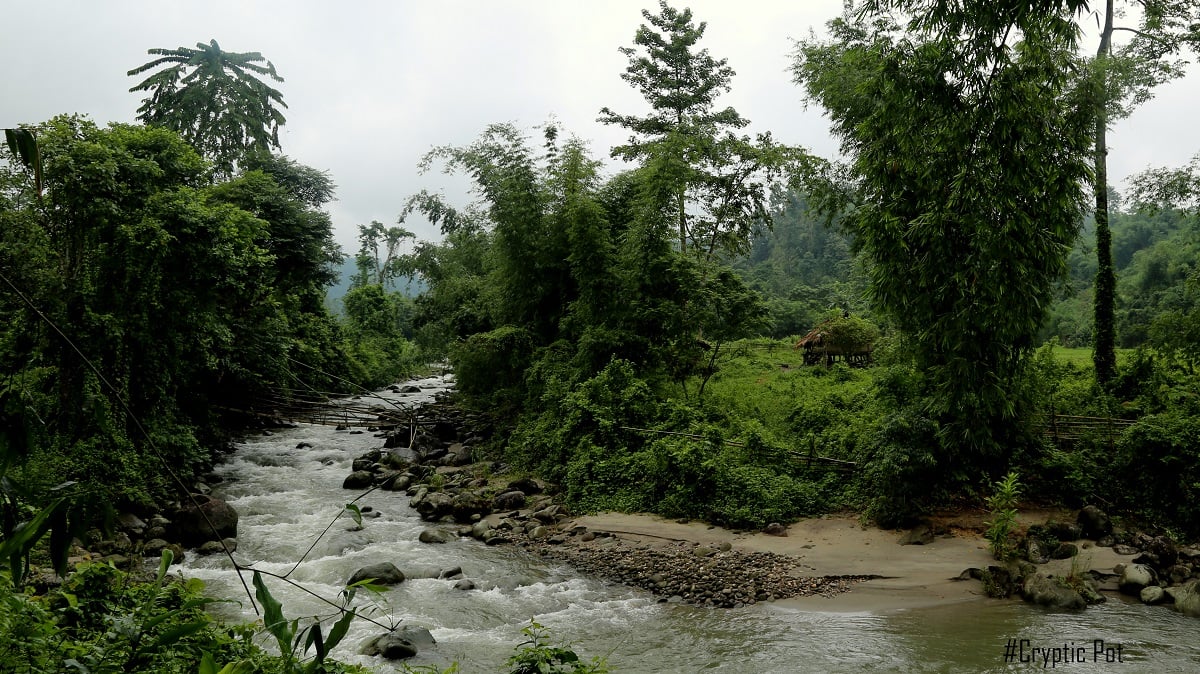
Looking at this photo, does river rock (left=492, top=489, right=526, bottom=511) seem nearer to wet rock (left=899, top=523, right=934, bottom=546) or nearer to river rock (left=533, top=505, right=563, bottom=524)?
river rock (left=533, top=505, right=563, bottom=524)

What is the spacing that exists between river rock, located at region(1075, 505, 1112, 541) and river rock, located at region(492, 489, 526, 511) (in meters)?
8.26

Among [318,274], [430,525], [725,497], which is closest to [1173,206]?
[725,497]

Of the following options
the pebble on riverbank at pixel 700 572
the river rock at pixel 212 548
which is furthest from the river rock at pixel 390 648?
the river rock at pixel 212 548

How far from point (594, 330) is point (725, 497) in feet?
16.6

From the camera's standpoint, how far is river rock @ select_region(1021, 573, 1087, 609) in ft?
24.1

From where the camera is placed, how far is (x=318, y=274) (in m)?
22.6

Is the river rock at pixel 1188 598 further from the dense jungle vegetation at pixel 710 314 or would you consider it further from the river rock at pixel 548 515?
the river rock at pixel 548 515

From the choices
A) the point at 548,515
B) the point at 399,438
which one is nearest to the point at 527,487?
the point at 548,515

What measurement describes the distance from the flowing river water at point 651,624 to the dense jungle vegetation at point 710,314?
7.41 feet

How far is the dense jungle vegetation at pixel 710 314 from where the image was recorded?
6430mm

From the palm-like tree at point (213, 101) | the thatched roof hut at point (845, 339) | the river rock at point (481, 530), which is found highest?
the palm-like tree at point (213, 101)

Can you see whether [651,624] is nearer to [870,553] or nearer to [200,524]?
[870,553]

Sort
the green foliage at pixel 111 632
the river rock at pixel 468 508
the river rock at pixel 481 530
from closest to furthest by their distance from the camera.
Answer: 1. the green foliage at pixel 111 632
2. the river rock at pixel 481 530
3. the river rock at pixel 468 508

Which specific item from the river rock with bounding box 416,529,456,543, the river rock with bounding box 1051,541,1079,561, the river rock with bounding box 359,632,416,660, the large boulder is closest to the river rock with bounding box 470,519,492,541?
the river rock with bounding box 416,529,456,543
